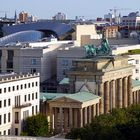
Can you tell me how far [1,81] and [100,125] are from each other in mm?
13890

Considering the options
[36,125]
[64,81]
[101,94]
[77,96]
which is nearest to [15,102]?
[36,125]

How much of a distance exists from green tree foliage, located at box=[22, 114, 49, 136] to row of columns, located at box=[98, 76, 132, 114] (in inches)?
472

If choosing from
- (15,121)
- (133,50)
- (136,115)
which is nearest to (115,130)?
(136,115)

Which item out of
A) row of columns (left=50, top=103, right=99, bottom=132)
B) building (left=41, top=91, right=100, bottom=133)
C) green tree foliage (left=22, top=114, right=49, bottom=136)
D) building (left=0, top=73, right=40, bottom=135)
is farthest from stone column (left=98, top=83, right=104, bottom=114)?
green tree foliage (left=22, top=114, right=49, bottom=136)

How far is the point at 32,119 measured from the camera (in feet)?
283

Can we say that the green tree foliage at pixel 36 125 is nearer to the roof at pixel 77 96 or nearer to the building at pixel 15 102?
the building at pixel 15 102

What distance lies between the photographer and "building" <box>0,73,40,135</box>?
3346 inches

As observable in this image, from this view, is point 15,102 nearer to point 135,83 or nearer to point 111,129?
point 111,129

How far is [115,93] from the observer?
332ft

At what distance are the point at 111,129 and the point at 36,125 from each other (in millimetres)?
13985

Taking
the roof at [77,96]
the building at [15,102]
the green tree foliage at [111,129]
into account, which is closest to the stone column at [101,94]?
the roof at [77,96]

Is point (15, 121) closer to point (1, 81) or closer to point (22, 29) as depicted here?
point (1, 81)

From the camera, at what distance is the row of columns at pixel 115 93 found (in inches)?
3829

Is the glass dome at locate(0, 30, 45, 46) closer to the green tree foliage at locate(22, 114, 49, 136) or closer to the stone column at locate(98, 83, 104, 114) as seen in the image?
the stone column at locate(98, 83, 104, 114)
